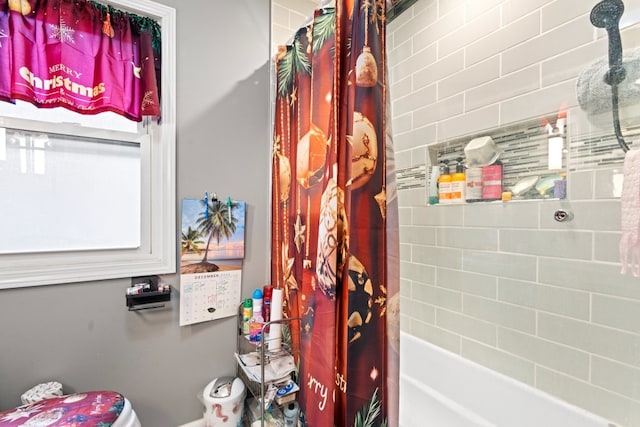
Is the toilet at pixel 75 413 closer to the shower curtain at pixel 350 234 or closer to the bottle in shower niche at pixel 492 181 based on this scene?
the shower curtain at pixel 350 234

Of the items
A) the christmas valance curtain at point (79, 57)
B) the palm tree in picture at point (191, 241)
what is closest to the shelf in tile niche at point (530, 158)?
the palm tree in picture at point (191, 241)

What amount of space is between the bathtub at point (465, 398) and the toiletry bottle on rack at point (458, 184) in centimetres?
76

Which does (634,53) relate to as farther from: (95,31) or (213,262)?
(95,31)

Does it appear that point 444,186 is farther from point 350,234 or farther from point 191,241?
point 191,241

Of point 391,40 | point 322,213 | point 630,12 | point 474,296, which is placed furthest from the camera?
point 391,40

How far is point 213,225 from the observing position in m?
1.52

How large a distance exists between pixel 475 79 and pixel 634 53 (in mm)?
503

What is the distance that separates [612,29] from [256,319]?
71.8 inches

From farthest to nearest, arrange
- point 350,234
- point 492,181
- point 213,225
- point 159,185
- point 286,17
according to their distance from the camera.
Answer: point 286,17 → point 213,225 → point 159,185 → point 492,181 → point 350,234

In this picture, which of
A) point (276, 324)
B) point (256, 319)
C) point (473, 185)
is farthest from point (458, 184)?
point (256, 319)

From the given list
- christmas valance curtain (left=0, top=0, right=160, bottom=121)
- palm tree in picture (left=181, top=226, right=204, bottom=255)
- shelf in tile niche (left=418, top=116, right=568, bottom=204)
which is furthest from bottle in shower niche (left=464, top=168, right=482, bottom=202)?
christmas valance curtain (left=0, top=0, right=160, bottom=121)

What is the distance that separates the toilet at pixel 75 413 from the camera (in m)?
0.94

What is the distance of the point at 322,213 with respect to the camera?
105cm

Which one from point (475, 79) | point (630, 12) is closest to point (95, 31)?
point (475, 79)
